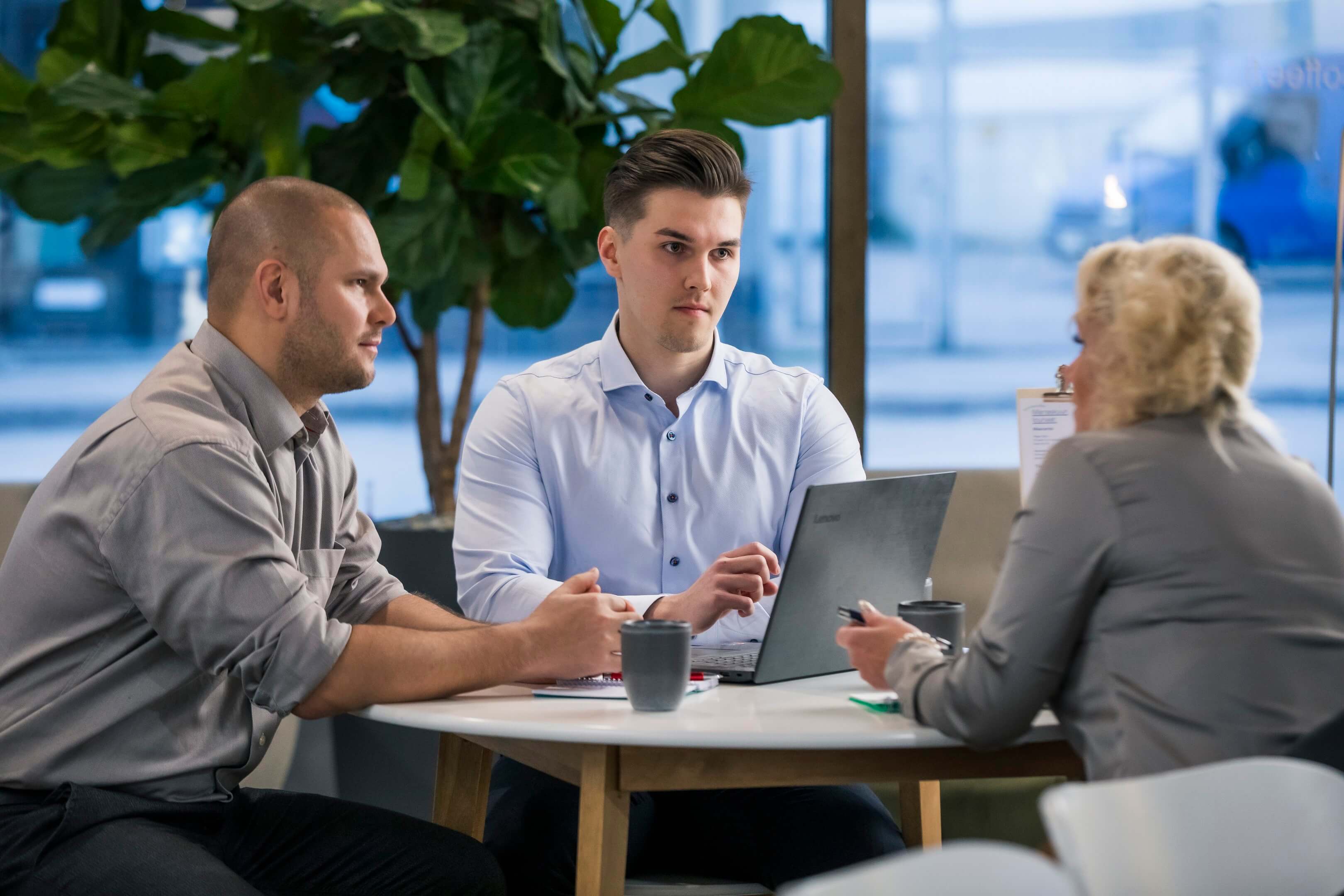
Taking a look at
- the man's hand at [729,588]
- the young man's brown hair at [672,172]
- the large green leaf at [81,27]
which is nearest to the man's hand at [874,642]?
the man's hand at [729,588]

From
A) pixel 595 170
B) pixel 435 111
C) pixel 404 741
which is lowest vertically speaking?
pixel 404 741

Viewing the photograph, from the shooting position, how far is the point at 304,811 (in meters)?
1.75

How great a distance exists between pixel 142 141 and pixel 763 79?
1.51m

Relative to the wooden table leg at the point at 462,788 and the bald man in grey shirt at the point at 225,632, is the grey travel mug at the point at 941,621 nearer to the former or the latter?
the bald man in grey shirt at the point at 225,632

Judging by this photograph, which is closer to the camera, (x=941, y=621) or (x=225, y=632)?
(x=225, y=632)

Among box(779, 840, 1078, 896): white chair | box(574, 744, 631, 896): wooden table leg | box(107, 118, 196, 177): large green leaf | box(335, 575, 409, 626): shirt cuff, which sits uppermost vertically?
box(107, 118, 196, 177): large green leaf

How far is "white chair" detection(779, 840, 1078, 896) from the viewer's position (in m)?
0.83

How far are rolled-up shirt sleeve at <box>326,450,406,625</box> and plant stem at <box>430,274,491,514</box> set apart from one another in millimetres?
1372

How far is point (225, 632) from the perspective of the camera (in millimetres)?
1485

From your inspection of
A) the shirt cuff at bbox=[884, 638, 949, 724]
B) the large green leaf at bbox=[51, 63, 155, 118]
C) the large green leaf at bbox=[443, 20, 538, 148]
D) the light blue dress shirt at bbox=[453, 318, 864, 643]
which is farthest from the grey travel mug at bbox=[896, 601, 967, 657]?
the large green leaf at bbox=[51, 63, 155, 118]

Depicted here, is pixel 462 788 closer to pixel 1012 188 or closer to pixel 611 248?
pixel 611 248

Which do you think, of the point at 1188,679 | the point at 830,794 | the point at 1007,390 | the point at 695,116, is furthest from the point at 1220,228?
the point at 1188,679

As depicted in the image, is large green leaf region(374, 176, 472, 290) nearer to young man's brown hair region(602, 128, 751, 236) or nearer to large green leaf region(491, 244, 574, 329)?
large green leaf region(491, 244, 574, 329)

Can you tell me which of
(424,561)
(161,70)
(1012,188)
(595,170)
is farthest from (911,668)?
(1012,188)
